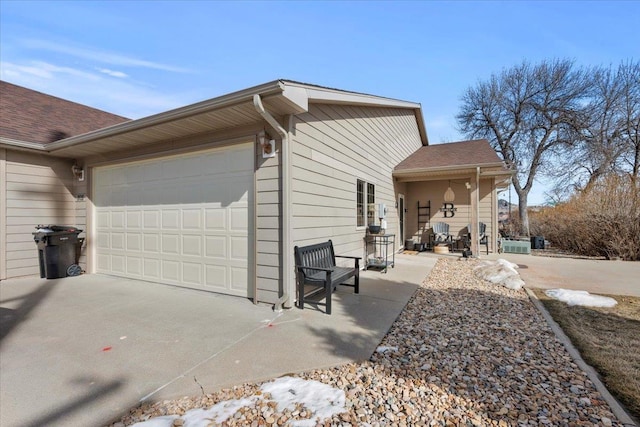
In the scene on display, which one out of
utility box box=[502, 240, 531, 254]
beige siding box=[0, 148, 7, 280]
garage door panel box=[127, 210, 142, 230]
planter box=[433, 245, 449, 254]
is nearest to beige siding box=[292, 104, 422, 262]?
planter box=[433, 245, 449, 254]

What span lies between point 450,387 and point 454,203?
9284 millimetres

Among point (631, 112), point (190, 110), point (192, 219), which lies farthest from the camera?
point (631, 112)

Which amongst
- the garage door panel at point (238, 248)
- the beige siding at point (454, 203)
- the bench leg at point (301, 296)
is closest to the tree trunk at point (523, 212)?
the beige siding at point (454, 203)

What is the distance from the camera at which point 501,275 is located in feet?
19.3

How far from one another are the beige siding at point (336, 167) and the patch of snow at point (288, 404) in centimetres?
211

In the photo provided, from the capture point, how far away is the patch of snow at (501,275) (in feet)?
17.9

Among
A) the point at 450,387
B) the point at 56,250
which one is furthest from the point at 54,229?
the point at 450,387

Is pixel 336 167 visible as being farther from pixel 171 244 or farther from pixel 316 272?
pixel 171 244

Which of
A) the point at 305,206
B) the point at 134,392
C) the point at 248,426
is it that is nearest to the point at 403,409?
the point at 248,426

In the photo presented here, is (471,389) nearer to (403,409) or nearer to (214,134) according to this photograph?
(403,409)

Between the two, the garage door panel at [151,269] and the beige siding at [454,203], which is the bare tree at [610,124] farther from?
the garage door panel at [151,269]

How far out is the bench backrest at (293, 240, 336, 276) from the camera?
4105 mm

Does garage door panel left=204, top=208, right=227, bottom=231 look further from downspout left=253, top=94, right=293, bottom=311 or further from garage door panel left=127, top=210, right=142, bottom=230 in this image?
garage door panel left=127, top=210, right=142, bottom=230

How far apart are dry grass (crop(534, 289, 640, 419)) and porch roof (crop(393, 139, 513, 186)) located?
480cm
